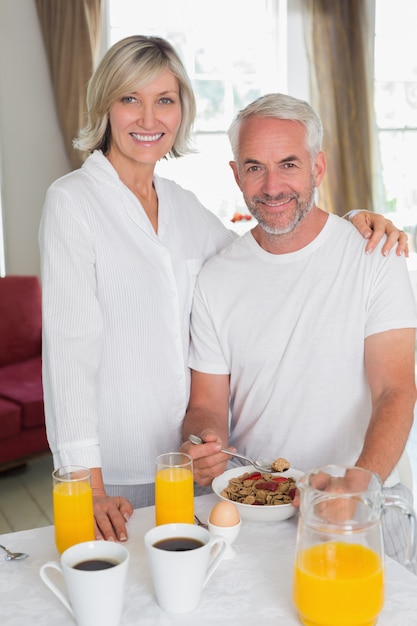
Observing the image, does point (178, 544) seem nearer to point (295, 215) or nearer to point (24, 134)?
point (295, 215)

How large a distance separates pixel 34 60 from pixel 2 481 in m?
2.96

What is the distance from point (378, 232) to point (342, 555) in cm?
96

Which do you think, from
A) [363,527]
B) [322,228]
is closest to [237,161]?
[322,228]

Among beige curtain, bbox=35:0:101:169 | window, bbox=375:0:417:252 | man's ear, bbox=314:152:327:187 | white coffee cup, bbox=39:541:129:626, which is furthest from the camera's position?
window, bbox=375:0:417:252

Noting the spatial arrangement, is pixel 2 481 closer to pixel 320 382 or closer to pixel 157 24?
pixel 320 382

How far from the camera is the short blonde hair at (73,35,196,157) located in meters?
1.77

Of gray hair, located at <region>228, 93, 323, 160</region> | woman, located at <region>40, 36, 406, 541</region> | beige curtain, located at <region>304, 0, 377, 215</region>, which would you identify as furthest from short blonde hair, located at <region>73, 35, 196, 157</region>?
beige curtain, located at <region>304, 0, 377, 215</region>

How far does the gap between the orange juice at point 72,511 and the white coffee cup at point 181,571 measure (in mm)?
175

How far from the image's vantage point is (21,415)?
3.97m

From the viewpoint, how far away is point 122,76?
69.7 inches

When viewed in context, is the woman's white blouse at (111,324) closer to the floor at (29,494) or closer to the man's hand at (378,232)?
the man's hand at (378,232)

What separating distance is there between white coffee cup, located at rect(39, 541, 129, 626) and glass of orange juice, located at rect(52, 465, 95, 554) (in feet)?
0.57

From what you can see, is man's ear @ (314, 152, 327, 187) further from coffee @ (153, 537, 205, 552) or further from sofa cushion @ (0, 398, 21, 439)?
sofa cushion @ (0, 398, 21, 439)

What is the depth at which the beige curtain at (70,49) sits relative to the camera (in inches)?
203
